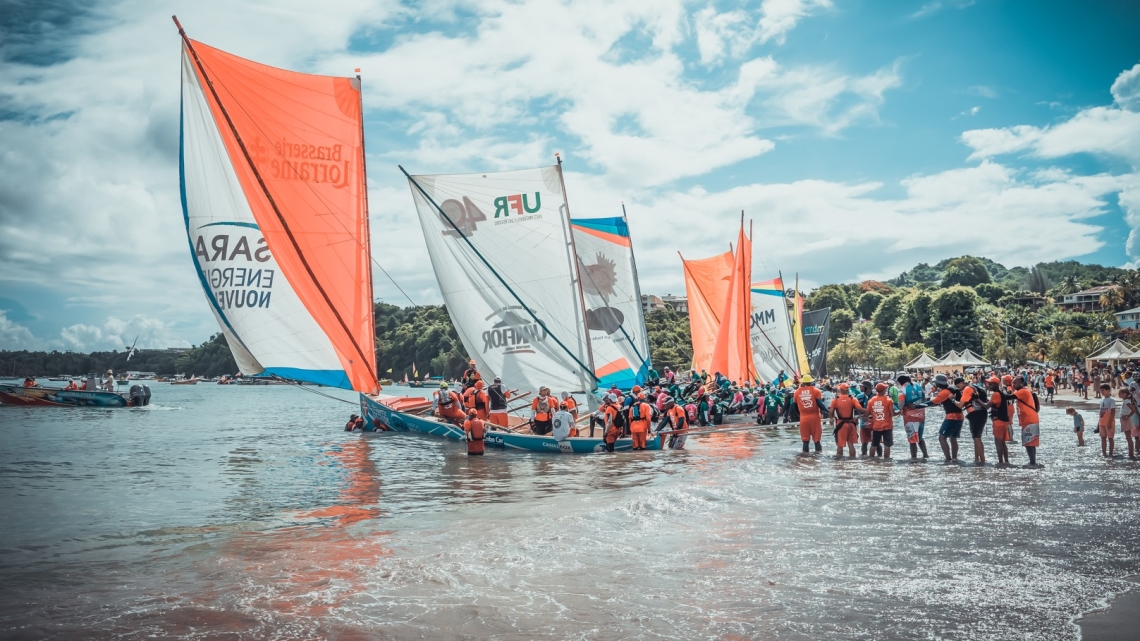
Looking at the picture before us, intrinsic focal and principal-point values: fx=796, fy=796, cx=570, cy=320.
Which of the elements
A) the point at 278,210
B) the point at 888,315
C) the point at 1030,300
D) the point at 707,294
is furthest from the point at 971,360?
the point at 1030,300

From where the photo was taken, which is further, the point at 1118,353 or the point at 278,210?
the point at 1118,353

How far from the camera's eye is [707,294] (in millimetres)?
44281

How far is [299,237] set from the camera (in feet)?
79.0

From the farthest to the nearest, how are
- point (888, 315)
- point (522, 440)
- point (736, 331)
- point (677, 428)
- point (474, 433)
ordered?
point (888, 315) → point (736, 331) → point (677, 428) → point (522, 440) → point (474, 433)

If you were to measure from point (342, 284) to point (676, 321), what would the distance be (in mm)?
100402

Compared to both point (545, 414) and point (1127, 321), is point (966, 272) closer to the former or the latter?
point (1127, 321)

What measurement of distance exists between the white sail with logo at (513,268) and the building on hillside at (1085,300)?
124749mm

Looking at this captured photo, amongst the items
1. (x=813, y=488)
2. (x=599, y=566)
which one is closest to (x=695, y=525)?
(x=599, y=566)

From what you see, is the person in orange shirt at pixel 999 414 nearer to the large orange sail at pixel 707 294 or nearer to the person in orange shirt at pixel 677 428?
the person in orange shirt at pixel 677 428

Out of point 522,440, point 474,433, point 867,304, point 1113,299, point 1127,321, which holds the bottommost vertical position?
point 522,440

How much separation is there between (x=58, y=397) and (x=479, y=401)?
4714cm

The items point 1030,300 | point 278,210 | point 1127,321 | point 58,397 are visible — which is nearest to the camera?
point 278,210

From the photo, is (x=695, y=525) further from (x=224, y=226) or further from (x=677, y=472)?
(x=224, y=226)

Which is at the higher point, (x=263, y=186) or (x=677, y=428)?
(x=263, y=186)
